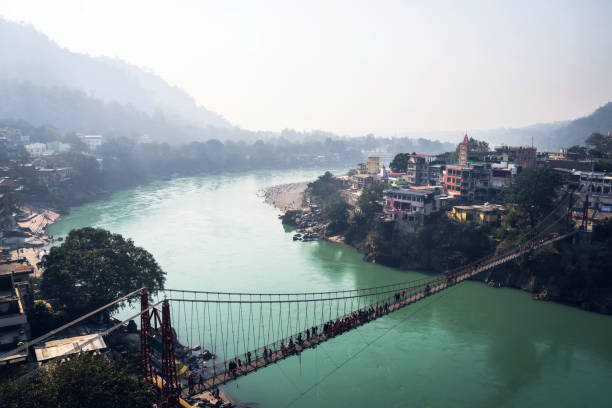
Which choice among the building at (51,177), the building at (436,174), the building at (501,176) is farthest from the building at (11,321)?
the building at (51,177)

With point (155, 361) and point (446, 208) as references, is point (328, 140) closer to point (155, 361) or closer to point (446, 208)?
point (446, 208)

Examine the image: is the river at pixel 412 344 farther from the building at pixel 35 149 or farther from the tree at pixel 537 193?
the building at pixel 35 149

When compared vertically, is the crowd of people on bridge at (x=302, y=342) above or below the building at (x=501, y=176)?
below

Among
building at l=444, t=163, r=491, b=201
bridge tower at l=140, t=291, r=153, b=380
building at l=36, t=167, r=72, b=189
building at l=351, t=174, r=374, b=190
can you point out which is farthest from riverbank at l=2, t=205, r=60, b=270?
building at l=351, t=174, r=374, b=190

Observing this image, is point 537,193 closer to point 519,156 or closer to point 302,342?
point 519,156

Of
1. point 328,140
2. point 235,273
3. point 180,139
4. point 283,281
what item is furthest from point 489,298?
point 180,139

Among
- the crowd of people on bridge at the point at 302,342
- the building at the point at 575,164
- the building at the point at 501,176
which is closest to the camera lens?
the crowd of people on bridge at the point at 302,342

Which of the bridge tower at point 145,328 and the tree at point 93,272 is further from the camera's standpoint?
the tree at point 93,272
